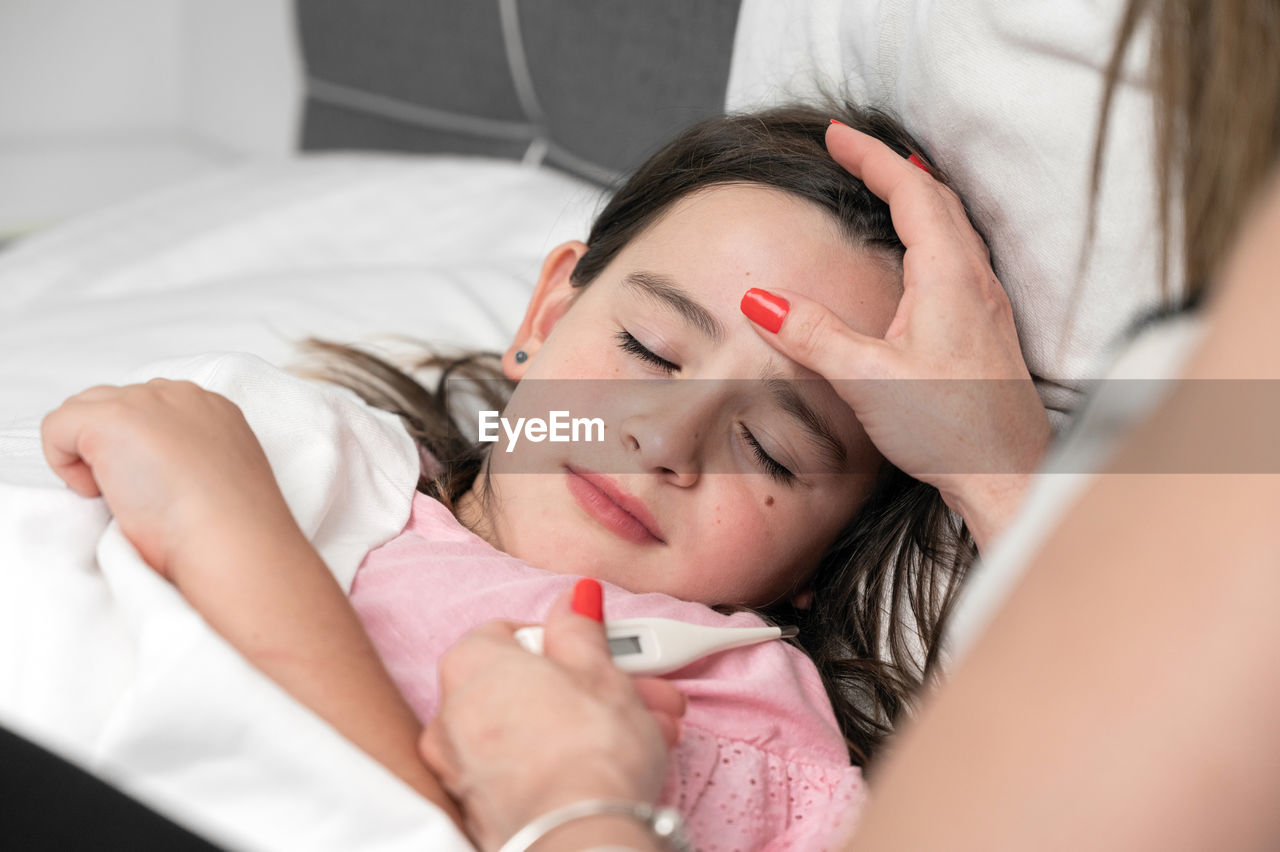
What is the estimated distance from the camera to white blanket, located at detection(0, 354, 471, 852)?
0.64 metres

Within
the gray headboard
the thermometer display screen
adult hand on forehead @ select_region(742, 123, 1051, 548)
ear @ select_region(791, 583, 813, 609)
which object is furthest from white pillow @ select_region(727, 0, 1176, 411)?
the gray headboard

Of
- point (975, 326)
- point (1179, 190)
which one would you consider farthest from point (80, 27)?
point (1179, 190)

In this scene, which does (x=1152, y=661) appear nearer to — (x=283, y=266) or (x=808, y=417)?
(x=808, y=417)

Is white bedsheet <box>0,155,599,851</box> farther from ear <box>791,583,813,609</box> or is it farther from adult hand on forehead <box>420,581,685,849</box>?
ear <box>791,583,813,609</box>

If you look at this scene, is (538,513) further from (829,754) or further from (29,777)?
(29,777)

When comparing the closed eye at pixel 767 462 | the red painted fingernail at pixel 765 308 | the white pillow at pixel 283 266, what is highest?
the red painted fingernail at pixel 765 308

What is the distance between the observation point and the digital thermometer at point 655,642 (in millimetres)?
692

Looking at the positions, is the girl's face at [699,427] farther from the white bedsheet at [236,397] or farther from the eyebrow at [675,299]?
the white bedsheet at [236,397]

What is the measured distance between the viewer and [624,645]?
71 cm

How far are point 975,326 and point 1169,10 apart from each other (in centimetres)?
40

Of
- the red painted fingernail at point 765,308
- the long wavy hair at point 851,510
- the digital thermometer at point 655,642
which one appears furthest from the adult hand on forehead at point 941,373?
the digital thermometer at point 655,642

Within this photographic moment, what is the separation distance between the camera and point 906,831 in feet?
1.37

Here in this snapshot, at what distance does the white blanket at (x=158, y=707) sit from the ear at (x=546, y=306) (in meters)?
0.48

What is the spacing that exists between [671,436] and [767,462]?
0.35 ft
